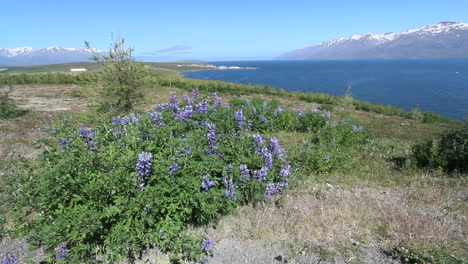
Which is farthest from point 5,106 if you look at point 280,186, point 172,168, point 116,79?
point 280,186

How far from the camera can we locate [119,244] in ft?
9.48

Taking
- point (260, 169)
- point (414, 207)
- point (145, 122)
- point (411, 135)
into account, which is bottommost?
point (411, 135)

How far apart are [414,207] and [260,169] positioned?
2.72 metres

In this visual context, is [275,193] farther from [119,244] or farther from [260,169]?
[119,244]

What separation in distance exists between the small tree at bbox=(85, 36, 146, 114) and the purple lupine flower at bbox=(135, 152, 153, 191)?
21.1 ft

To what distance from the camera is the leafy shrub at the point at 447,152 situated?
258 inches

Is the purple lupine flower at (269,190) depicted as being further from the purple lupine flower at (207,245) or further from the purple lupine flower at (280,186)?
the purple lupine flower at (207,245)

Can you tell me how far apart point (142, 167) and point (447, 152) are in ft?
25.0

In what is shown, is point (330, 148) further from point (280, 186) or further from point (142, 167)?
point (142, 167)

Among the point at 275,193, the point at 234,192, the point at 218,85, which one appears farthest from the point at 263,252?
the point at 218,85

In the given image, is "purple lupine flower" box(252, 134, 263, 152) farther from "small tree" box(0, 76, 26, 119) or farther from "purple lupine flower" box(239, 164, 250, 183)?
"small tree" box(0, 76, 26, 119)

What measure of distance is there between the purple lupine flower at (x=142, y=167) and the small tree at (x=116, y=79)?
6442mm

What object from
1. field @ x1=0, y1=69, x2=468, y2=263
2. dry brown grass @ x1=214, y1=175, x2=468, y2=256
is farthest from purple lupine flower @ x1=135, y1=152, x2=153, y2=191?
dry brown grass @ x1=214, y1=175, x2=468, y2=256

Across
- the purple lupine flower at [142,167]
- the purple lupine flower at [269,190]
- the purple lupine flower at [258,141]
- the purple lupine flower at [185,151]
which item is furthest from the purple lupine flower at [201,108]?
the purple lupine flower at [142,167]
